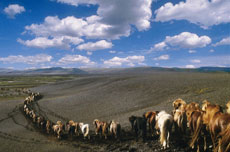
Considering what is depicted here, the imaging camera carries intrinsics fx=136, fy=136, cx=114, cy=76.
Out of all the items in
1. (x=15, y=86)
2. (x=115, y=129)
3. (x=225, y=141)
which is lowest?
(x=15, y=86)

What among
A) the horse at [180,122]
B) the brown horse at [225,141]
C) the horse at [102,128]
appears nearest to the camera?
the brown horse at [225,141]

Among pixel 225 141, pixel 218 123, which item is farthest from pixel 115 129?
pixel 225 141

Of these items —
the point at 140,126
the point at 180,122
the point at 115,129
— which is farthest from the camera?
the point at 115,129

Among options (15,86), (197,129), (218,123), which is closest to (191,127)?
(197,129)

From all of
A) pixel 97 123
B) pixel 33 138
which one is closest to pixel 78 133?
pixel 97 123

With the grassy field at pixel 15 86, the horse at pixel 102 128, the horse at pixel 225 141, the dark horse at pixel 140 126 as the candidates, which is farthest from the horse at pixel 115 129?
the grassy field at pixel 15 86

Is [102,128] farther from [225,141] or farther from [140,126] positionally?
[225,141]

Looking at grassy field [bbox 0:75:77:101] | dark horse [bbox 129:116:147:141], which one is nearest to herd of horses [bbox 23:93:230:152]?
dark horse [bbox 129:116:147:141]

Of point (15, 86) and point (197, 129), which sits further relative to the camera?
point (15, 86)

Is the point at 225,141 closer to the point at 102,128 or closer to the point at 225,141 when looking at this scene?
the point at 225,141

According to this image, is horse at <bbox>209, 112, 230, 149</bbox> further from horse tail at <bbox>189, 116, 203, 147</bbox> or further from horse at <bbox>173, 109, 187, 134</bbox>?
horse at <bbox>173, 109, 187, 134</bbox>

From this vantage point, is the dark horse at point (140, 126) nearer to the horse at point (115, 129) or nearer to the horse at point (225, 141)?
the horse at point (115, 129)

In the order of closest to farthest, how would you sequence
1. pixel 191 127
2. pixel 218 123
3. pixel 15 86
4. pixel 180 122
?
pixel 218 123 < pixel 191 127 < pixel 180 122 < pixel 15 86

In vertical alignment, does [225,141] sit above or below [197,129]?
above
